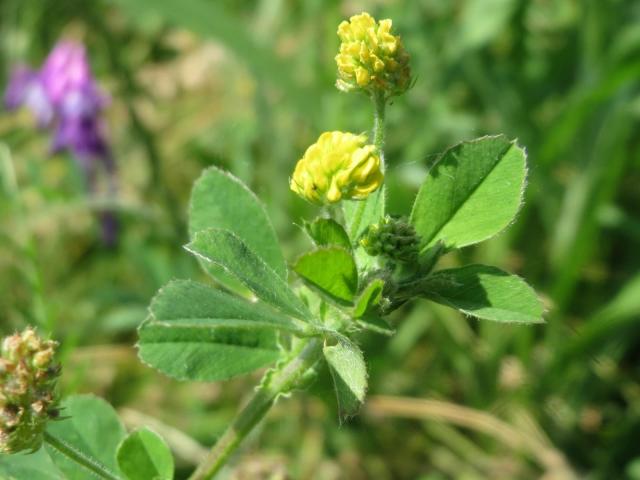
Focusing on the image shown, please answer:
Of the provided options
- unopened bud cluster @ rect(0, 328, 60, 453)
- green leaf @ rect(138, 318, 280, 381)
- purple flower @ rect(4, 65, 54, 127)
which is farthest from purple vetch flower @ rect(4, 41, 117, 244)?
unopened bud cluster @ rect(0, 328, 60, 453)

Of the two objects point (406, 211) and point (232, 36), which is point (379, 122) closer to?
point (406, 211)

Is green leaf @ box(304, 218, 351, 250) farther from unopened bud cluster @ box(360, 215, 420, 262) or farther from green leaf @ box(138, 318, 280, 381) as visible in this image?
green leaf @ box(138, 318, 280, 381)

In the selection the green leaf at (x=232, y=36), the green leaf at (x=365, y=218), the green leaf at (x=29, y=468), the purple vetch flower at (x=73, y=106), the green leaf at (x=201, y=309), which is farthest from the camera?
the purple vetch flower at (x=73, y=106)

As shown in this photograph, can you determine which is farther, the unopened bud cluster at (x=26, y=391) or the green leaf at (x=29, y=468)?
the green leaf at (x=29, y=468)

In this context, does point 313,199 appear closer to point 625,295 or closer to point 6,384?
point 6,384

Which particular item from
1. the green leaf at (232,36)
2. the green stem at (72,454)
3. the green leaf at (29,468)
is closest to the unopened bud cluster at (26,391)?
the green stem at (72,454)

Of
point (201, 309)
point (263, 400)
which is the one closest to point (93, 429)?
point (263, 400)

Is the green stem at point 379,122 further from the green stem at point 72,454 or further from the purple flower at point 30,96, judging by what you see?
the purple flower at point 30,96

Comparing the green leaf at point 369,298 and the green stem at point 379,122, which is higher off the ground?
the green stem at point 379,122
